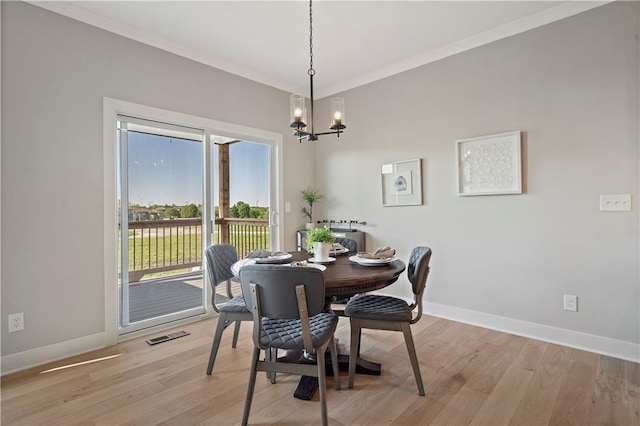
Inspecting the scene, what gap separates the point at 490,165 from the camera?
3.01 m

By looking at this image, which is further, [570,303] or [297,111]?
[570,303]

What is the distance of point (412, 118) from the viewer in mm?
3574

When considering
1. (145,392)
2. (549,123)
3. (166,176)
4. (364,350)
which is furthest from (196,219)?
(549,123)

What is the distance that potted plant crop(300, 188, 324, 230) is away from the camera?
4.29m

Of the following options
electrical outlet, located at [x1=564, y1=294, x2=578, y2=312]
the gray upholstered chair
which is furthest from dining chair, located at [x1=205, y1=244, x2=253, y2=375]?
electrical outlet, located at [x1=564, y1=294, x2=578, y2=312]

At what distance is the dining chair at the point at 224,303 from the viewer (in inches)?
86.0

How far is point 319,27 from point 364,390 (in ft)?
9.46

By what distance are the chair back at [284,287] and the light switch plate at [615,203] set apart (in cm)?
237

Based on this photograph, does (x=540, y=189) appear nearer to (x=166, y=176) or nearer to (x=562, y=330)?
(x=562, y=330)

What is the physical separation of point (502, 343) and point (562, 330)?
49 cm

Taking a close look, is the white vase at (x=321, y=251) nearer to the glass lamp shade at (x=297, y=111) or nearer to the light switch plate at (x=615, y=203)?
the glass lamp shade at (x=297, y=111)

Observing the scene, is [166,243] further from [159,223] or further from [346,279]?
[346,279]

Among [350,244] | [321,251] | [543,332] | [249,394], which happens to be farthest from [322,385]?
[543,332]

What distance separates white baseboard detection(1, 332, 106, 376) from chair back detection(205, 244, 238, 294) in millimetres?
1107
